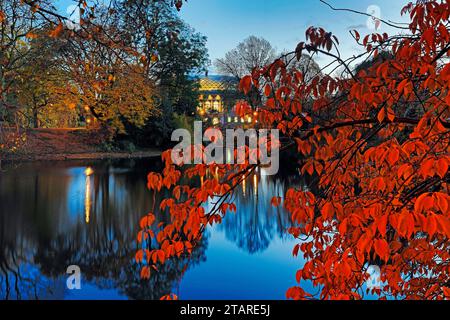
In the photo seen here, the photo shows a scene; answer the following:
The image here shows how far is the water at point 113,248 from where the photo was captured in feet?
22.8

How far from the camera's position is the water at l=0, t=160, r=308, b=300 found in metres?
6.94

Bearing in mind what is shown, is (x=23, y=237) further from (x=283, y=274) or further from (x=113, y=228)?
(x=283, y=274)

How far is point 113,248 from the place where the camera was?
867 centimetres

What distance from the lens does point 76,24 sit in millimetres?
3131

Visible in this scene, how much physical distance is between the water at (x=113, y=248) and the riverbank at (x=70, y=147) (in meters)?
7.83

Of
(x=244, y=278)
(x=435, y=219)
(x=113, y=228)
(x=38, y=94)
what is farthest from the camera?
(x=38, y=94)

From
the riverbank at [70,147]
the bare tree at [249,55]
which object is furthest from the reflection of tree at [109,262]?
the riverbank at [70,147]

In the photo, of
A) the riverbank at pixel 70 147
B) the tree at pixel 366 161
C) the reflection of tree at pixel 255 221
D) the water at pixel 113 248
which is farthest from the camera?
the riverbank at pixel 70 147

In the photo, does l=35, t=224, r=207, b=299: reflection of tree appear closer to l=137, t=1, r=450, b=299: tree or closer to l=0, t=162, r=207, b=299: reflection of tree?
l=0, t=162, r=207, b=299: reflection of tree

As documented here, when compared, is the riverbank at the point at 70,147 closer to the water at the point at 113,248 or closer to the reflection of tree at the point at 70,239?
the reflection of tree at the point at 70,239

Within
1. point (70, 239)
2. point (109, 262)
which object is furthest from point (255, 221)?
point (70, 239)

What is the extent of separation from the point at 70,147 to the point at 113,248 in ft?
59.5
